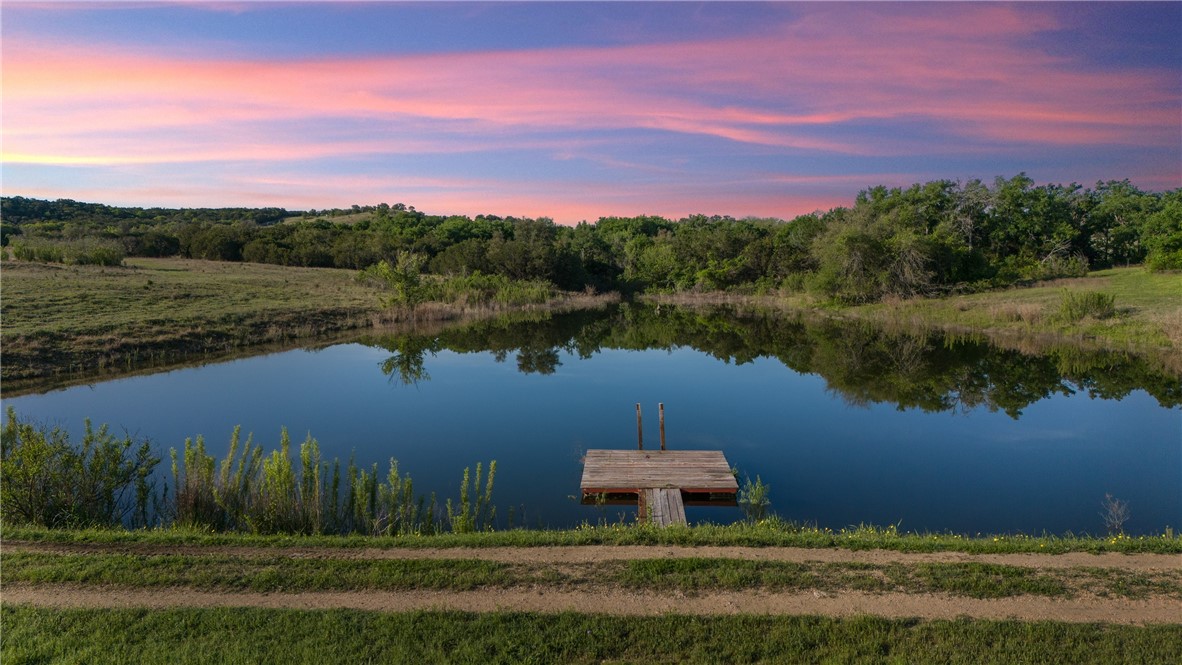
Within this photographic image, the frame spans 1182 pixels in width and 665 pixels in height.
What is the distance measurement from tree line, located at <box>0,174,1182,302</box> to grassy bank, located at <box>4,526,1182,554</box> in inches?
1467

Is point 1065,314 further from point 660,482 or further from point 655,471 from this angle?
point 660,482

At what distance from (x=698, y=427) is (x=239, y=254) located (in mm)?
61132

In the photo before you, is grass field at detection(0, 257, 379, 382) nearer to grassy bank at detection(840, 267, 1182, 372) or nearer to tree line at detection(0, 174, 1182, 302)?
tree line at detection(0, 174, 1182, 302)

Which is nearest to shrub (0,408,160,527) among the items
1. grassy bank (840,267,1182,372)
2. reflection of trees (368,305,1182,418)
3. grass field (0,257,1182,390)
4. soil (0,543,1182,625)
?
soil (0,543,1182,625)

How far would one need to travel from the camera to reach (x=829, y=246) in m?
53.8

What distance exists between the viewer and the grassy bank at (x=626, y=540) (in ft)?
30.6

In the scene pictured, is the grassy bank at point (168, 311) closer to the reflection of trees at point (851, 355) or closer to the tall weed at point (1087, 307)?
the reflection of trees at point (851, 355)

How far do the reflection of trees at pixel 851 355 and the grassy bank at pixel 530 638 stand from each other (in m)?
17.0

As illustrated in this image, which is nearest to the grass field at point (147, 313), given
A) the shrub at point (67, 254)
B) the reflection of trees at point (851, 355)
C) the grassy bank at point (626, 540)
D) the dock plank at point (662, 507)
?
the shrub at point (67, 254)

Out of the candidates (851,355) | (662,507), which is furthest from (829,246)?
(662,507)

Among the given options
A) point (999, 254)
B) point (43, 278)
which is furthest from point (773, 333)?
point (43, 278)

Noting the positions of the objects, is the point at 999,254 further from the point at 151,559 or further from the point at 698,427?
the point at 151,559

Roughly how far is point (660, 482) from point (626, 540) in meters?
4.66

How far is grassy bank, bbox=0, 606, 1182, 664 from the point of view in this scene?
6426mm
